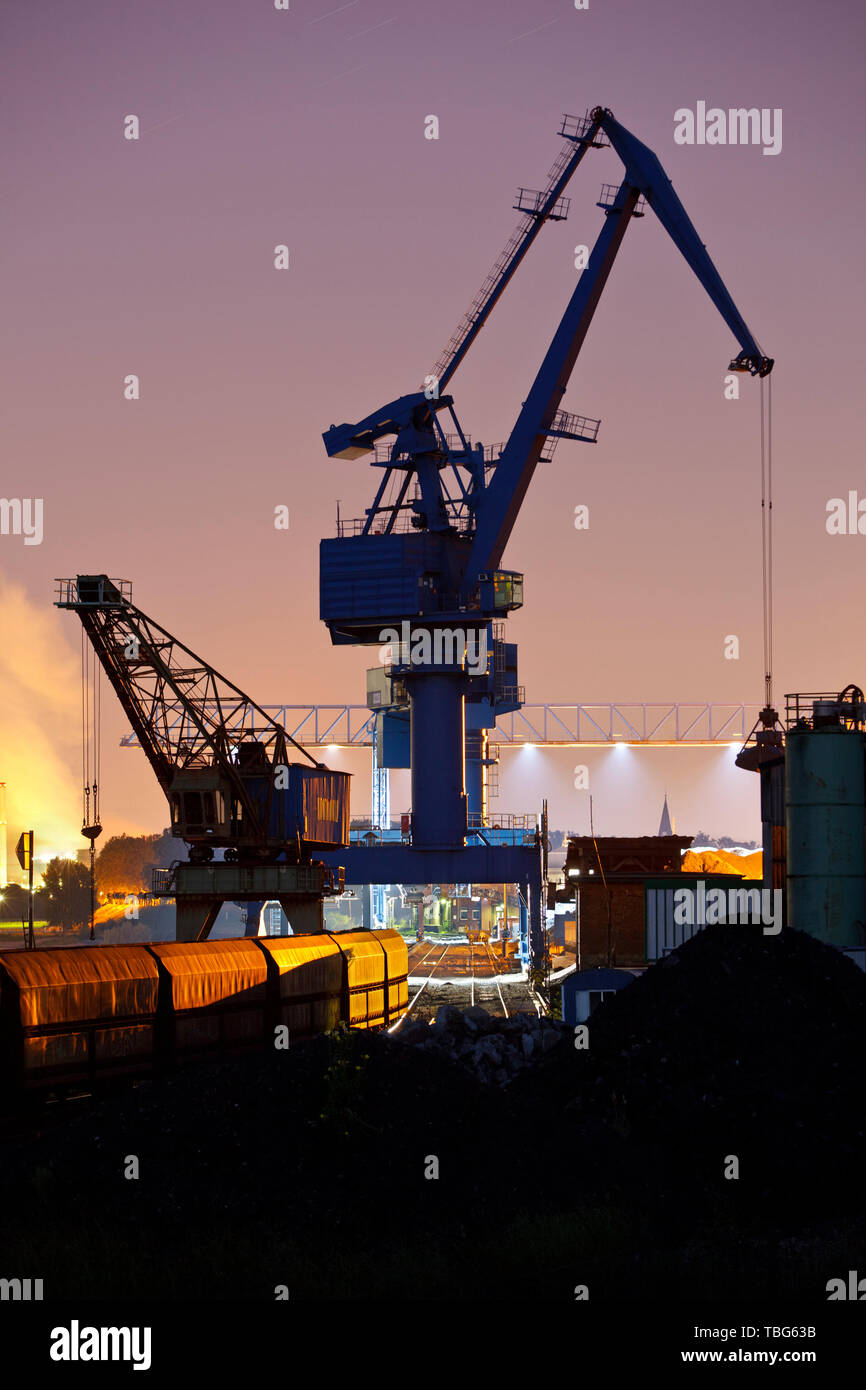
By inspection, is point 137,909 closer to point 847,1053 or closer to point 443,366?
point 443,366

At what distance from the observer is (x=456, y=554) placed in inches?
2785

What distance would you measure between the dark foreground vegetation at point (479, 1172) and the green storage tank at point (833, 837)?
13996mm

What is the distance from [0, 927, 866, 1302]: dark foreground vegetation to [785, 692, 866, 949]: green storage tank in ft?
45.9

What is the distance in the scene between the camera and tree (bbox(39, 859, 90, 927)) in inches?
5733

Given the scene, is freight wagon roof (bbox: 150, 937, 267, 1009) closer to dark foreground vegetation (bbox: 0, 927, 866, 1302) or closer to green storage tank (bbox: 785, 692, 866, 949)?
dark foreground vegetation (bbox: 0, 927, 866, 1302)

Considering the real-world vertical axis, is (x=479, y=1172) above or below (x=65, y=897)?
above

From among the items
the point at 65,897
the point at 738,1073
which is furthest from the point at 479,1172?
the point at 65,897

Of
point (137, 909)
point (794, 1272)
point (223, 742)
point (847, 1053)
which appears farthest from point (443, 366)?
point (137, 909)

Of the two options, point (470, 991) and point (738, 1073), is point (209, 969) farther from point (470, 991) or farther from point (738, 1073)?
point (470, 991)

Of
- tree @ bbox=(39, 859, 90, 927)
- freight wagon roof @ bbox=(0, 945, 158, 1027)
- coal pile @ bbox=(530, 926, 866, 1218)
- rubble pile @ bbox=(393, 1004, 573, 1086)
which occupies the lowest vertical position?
tree @ bbox=(39, 859, 90, 927)

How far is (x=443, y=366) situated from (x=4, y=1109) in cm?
5312

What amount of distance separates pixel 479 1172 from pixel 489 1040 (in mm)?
10741

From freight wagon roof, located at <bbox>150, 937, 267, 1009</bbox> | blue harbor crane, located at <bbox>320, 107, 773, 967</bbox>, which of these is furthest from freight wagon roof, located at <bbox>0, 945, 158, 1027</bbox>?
blue harbor crane, located at <bbox>320, 107, 773, 967</bbox>

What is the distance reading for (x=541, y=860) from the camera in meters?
68.8
